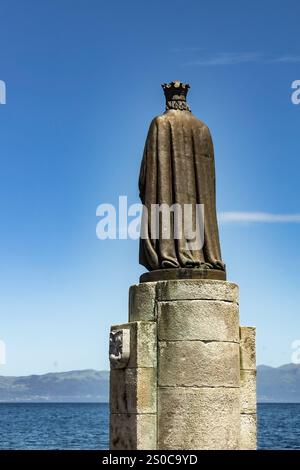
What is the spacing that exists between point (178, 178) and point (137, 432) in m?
4.21

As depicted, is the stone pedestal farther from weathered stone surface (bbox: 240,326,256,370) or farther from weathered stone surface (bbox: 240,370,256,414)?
weathered stone surface (bbox: 240,326,256,370)

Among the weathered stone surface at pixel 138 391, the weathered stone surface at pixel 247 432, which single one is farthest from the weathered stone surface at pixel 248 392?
the weathered stone surface at pixel 138 391

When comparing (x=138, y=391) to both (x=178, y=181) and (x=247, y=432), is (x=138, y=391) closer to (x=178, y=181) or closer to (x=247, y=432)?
(x=247, y=432)

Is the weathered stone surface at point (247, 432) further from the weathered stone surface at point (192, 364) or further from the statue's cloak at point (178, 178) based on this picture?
the statue's cloak at point (178, 178)

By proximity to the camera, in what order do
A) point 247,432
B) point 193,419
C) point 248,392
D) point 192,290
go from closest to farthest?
point 193,419 < point 192,290 < point 247,432 < point 248,392

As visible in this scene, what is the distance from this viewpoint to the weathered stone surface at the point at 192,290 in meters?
15.5

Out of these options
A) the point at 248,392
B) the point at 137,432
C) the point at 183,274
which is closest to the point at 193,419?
the point at 137,432

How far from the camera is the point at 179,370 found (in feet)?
49.8

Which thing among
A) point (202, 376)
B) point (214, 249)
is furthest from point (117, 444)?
point (214, 249)

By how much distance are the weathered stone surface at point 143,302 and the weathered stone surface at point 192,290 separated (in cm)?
14

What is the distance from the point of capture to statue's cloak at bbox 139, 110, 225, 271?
16.1 meters

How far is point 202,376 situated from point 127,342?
1.31 meters

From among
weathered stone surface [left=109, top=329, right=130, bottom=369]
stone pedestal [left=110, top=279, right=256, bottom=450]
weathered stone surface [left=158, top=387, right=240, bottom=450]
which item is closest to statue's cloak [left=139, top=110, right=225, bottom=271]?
stone pedestal [left=110, top=279, right=256, bottom=450]

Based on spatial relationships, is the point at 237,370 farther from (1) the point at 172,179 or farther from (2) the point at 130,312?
(1) the point at 172,179
